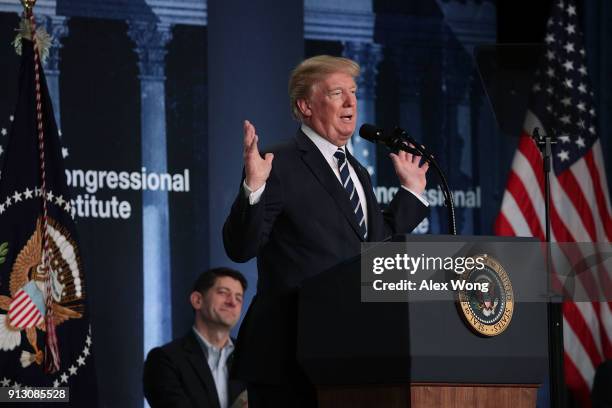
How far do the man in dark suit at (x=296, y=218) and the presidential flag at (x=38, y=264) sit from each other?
66.6 inches

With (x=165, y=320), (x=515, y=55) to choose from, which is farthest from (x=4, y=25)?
(x=515, y=55)

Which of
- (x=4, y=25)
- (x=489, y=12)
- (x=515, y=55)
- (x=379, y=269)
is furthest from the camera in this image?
(x=489, y=12)

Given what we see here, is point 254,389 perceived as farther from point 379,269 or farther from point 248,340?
point 379,269

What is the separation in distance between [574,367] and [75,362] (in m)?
2.69

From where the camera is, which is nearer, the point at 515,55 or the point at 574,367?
the point at 515,55

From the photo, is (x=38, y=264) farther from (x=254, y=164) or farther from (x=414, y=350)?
(x=414, y=350)

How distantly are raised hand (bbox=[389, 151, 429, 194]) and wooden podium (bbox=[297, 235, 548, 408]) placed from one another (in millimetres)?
751

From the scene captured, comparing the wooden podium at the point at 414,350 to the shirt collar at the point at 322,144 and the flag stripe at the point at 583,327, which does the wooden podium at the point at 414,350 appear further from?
the flag stripe at the point at 583,327

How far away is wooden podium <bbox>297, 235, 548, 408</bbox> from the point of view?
91.7 inches

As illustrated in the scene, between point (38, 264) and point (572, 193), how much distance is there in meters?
2.97

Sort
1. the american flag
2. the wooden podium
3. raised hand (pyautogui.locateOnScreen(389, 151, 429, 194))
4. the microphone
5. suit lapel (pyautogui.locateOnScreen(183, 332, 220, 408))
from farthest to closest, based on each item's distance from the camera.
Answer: the american flag → suit lapel (pyautogui.locateOnScreen(183, 332, 220, 408)) → raised hand (pyautogui.locateOnScreen(389, 151, 429, 194)) → the microphone → the wooden podium

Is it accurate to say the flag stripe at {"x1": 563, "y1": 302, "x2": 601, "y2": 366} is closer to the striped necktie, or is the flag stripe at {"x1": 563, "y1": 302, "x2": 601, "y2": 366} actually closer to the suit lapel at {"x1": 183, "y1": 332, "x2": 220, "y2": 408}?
the suit lapel at {"x1": 183, "y1": 332, "x2": 220, "y2": 408}

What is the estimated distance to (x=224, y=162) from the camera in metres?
5.41

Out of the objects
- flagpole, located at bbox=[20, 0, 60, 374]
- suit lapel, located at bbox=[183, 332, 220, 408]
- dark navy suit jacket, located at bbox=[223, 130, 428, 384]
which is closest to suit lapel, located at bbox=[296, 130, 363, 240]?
dark navy suit jacket, located at bbox=[223, 130, 428, 384]
